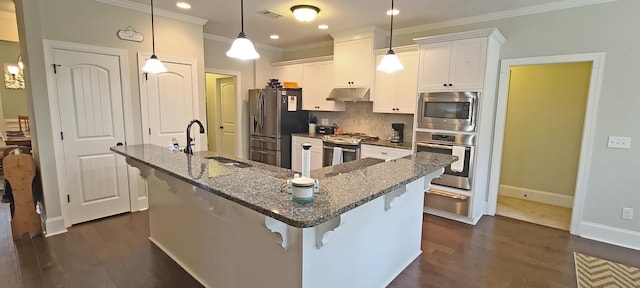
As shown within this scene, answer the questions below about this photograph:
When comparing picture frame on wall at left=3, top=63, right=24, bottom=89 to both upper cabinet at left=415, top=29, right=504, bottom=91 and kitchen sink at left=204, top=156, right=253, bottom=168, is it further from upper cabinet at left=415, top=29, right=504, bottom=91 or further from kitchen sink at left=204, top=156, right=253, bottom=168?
upper cabinet at left=415, top=29, right=504, bottom=91

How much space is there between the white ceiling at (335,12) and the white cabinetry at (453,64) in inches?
16.4

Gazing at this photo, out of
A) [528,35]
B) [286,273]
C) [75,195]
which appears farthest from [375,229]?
[75,195]

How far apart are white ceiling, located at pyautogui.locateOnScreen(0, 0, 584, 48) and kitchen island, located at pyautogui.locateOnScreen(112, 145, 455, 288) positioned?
6.14 ft

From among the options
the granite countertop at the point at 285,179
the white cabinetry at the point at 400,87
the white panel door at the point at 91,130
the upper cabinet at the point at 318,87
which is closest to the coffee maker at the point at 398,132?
the white cabinetry at the point at 400,87

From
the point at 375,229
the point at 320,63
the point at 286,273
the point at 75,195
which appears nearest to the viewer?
the point at 286,273

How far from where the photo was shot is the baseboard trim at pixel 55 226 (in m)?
3.16

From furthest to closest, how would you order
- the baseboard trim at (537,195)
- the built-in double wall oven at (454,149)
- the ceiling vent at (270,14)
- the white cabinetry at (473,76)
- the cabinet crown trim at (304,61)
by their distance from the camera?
the cabinet crown trim at (304,61), the baseboard trim at (537,195), the ceiling vent at (270,14), the built-in double wall oven at (454,149), the white cabinetry at (473,76)

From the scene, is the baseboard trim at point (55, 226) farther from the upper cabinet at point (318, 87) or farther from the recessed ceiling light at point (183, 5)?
the upper cabinet at point (318, 87)

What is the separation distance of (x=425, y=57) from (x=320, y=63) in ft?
6.58

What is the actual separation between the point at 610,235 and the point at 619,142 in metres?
0.99

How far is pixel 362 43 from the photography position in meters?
4.53

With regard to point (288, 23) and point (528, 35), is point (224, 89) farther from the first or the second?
point (528, 35)

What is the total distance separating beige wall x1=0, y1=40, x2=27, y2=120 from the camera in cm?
574

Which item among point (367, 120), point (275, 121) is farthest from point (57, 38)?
point (367, 120)
